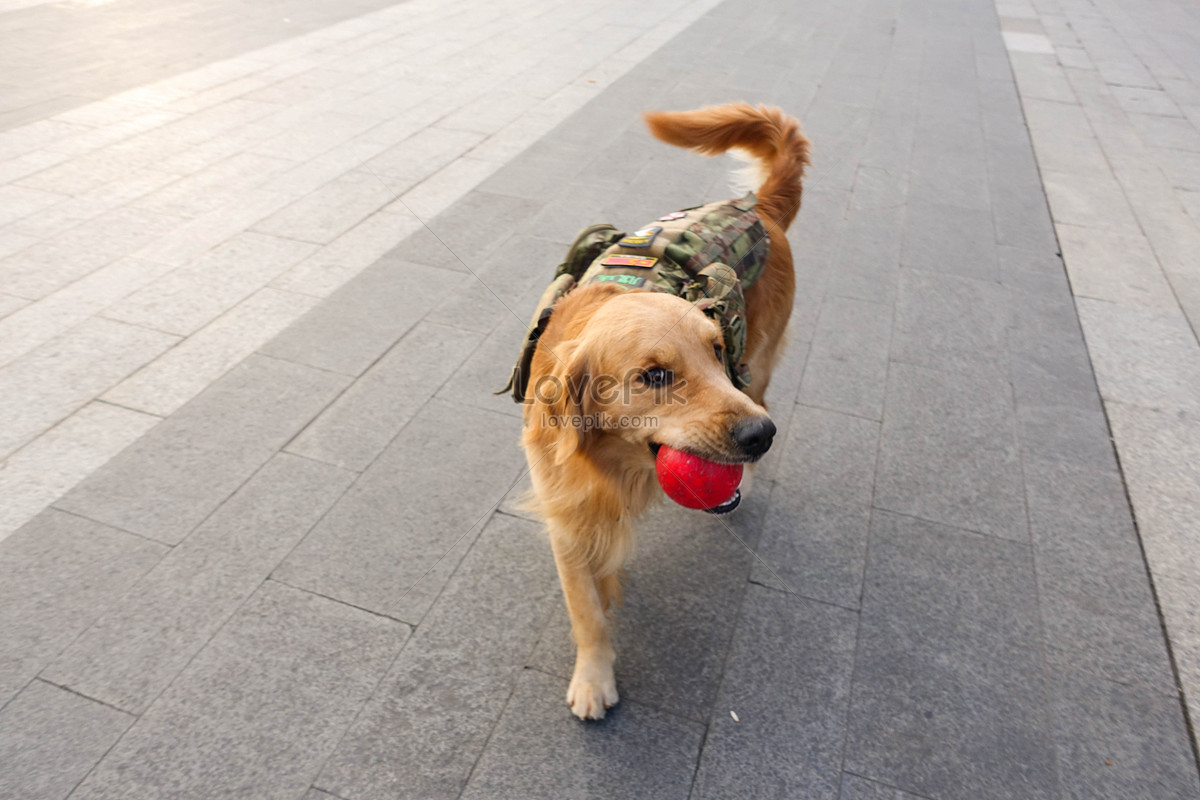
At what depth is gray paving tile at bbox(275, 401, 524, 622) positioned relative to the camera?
8.87ft

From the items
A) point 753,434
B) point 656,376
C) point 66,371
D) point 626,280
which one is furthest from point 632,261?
point 66,371

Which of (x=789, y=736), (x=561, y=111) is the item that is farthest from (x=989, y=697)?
(x=561, y=111)

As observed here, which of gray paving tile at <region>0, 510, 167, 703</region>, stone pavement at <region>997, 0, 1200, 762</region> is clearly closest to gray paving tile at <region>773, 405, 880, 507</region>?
stone pavement at <region>997, 0, 1200, 762</region>

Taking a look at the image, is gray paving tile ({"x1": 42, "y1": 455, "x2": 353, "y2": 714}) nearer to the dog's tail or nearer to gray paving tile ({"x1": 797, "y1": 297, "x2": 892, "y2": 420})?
the dog's tail

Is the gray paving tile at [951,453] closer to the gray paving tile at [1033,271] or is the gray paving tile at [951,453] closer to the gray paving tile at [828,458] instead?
the gray paving tile at [828,458]

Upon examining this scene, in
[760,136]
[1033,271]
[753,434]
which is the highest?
[760,136]

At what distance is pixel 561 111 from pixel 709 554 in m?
5.57

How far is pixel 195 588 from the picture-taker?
2.65m

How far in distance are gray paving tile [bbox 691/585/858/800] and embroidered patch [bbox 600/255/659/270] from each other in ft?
4.16

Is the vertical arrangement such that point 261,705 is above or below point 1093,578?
above

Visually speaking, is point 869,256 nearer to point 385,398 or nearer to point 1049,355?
point 1049,355

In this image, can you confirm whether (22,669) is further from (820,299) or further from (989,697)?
(820,299)

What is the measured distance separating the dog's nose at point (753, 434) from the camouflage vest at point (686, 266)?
452 mm

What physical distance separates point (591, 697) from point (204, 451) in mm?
2079
